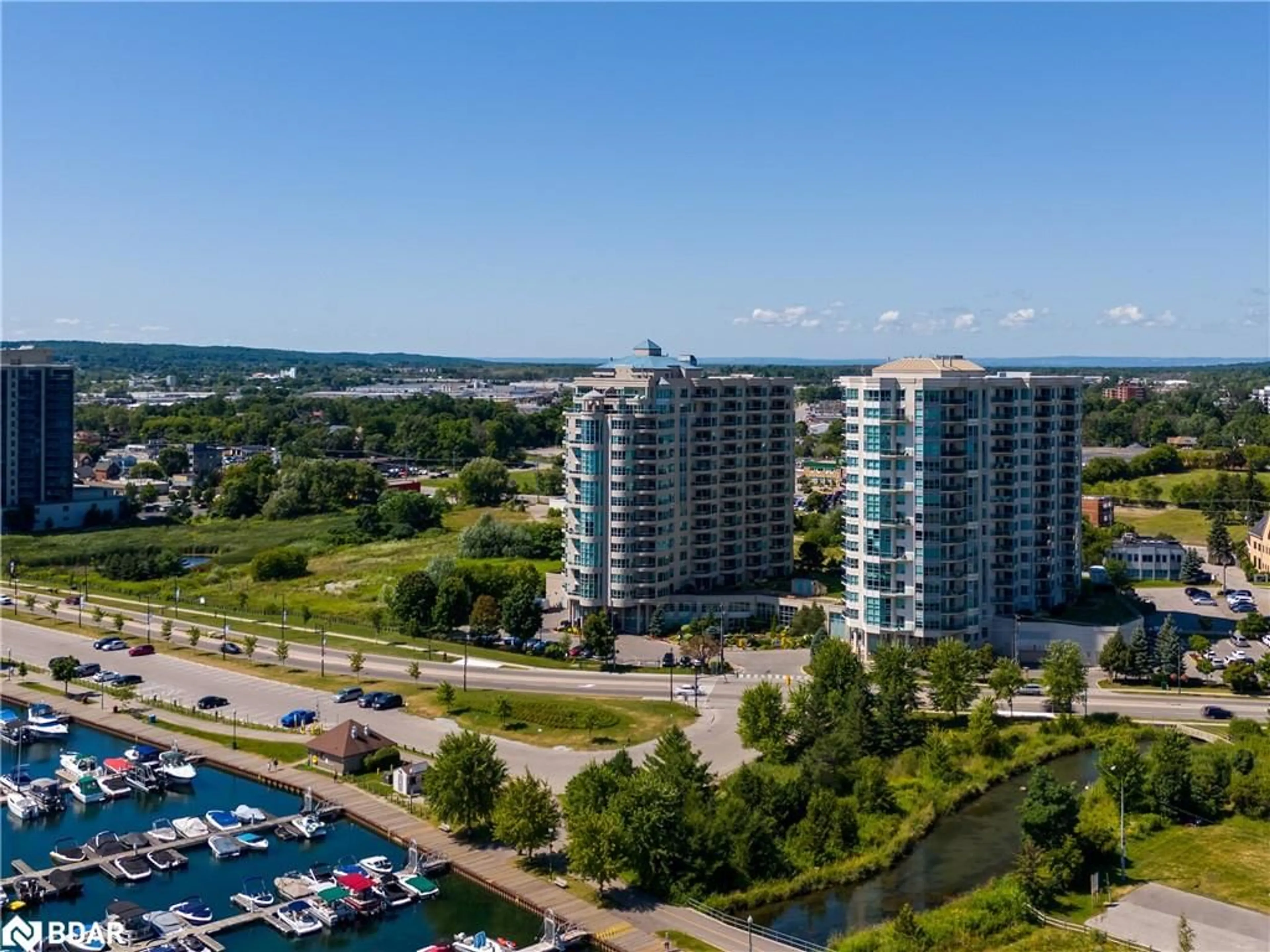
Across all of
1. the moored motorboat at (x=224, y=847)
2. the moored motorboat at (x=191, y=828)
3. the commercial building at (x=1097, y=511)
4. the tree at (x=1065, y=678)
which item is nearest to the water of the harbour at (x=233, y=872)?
the moored motorboat at (x=224, y=847)

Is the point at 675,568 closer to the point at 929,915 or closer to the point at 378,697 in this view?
the point at 378,697

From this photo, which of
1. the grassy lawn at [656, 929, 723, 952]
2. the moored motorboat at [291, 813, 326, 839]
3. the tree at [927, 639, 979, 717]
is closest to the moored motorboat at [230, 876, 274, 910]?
the moored motorboat at [291, 813, 326, 839]

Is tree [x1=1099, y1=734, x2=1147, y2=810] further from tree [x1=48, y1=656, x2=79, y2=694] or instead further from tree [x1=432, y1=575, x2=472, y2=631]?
tree [x1=48, y1=656, x2=79, y2=694]

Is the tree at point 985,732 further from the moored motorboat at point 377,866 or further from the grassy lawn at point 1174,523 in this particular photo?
the grassy lawn at point 1174,523

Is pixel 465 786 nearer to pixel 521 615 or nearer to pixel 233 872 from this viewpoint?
pixel 233 872

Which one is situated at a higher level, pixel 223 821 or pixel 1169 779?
pixel 1169 779

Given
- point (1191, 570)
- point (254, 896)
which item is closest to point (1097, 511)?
point (1191, 570)
